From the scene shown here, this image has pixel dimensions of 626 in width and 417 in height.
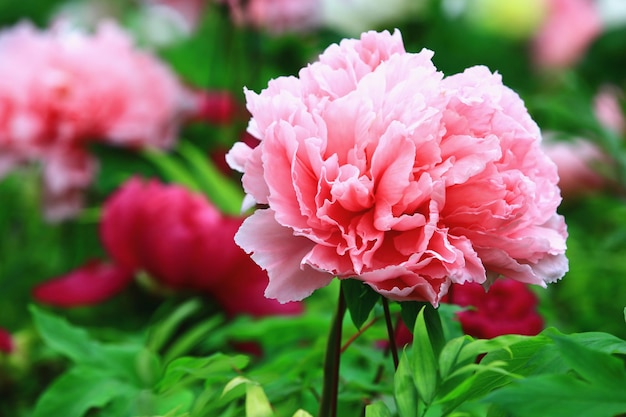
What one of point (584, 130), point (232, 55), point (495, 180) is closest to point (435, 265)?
point (495, 180)

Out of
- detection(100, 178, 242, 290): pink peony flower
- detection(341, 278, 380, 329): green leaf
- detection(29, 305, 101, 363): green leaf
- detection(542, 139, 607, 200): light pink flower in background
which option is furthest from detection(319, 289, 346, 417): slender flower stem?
detection(542, 139, 607, 200): light pink flower in background

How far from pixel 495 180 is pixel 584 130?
52 cm

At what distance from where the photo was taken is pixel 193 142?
3.06ft

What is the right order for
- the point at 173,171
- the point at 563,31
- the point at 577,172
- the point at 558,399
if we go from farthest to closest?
the point at 563,31 → the point at 577,172 → the point at 173,171 → the point at 558,399

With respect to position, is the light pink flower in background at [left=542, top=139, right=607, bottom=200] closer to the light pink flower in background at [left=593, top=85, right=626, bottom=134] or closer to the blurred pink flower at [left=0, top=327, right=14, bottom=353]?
the light pink flower in background at [left=593, top=85, right=626, bottom=134]

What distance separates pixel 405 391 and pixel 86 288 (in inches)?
15.8

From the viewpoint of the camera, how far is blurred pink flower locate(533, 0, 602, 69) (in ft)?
4.70

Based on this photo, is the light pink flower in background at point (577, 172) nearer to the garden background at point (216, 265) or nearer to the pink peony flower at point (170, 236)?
the garden background at point (216, 265)

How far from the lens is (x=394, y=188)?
274 millimetres

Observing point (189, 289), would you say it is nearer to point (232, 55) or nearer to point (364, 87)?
point (364, 87)

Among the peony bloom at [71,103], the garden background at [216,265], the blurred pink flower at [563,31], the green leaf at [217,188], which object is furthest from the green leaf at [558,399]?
the blurred pink flower at [563,31]

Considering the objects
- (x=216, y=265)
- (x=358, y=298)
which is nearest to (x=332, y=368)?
(x=358, y=298)

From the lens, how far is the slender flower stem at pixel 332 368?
0.97 feet

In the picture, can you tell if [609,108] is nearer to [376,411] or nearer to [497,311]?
[497,311]
